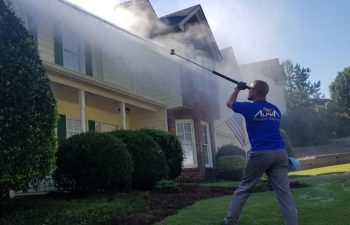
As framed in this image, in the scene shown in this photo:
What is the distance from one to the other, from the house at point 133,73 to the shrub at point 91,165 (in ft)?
9.73

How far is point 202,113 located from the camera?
1869 centimetres

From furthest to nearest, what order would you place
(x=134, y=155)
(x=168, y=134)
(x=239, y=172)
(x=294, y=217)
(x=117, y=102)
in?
(x=239, y=172)
(x=117, y=102)
(x=168, y=134)
(x=134, y=155)
(x=294, y=217)

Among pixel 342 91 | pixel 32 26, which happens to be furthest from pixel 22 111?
pixel 342 91

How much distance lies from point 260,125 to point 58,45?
9299 mm

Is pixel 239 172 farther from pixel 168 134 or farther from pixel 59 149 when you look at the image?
pixel 59 149

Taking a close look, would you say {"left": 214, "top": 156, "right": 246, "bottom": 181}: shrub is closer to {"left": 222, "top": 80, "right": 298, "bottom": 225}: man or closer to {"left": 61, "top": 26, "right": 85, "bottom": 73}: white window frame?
{"left": 61, "top": 26, "right": 85, "bottom": 73}: white window frame

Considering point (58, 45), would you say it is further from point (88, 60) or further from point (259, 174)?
point (259, 174)

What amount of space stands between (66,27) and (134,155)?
5137mm

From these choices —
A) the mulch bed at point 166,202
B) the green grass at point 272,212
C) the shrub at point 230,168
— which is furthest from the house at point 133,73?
the green grass at point 272,212

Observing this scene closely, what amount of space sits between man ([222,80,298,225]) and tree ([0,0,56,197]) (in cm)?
324

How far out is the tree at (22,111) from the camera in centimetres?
660

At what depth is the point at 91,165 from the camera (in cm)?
891

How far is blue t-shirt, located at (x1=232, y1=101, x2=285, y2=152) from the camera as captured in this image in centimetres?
506

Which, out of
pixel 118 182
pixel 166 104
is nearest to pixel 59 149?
pixel 118 182
